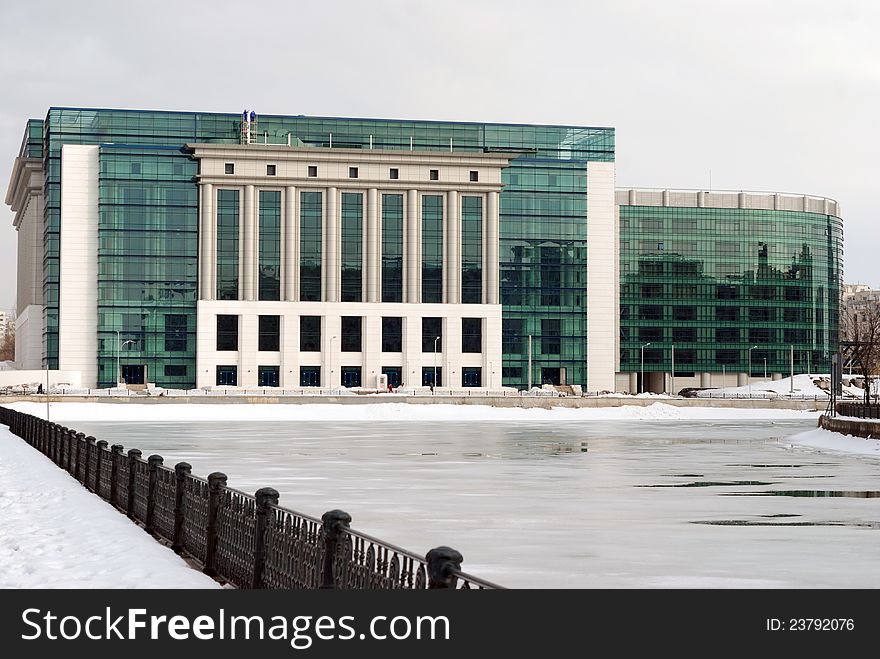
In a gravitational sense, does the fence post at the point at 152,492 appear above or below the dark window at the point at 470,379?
above

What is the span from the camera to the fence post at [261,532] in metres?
12.6

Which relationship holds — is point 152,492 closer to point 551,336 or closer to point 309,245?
point 309,245

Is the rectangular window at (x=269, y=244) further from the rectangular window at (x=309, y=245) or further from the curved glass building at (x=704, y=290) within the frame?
the curved glass building at (x=704, y=290)

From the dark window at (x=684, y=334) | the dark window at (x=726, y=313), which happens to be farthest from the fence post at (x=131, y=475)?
the dark window at (x=726, y=313)

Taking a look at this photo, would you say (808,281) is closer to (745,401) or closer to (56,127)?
(745,401)

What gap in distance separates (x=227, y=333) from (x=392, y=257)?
20334 millimetres

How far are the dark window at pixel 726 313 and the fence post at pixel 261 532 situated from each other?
149m

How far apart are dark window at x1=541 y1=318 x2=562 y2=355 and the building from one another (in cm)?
24

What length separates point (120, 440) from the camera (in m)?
48.5

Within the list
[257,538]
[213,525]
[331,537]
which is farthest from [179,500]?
[331,537]

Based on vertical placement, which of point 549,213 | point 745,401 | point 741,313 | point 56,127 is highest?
point 56,127

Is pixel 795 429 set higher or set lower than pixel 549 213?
lower

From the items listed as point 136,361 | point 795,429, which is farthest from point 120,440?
point 136,361
